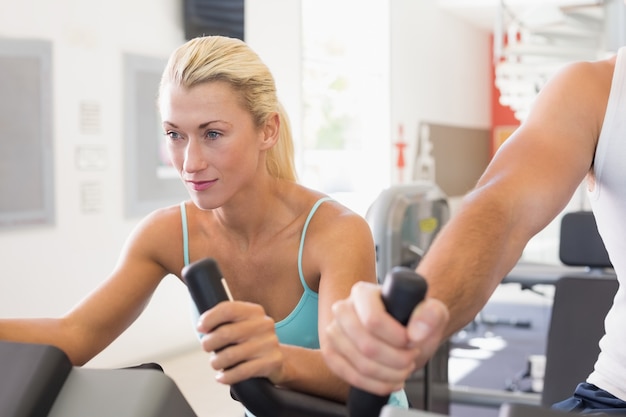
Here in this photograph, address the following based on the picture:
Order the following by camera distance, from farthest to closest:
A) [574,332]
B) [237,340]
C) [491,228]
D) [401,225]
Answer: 1. [401,225]
2. [574,332]
3. [491,228]
4. [237,340]

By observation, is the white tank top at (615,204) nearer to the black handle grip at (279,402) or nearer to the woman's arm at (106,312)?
the black handle grip at (279,402)

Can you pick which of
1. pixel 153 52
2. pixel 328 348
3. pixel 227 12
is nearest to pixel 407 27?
pixel 227 12

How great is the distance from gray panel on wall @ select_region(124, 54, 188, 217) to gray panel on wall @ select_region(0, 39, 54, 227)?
533mm

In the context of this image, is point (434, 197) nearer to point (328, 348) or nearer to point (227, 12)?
point (227, 12)

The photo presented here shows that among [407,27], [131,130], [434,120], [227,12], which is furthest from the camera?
[434,120]

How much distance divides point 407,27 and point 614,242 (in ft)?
21.9

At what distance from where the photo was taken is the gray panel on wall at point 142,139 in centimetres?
434

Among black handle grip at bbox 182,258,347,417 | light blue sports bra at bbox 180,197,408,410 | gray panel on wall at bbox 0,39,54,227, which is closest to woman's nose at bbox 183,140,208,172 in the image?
light blue sports bra at bbox 180,197,408,410

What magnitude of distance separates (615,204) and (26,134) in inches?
124

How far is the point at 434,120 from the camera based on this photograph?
834 centimetres

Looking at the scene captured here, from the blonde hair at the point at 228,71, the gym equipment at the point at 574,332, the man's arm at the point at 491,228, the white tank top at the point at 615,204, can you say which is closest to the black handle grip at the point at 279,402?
the man's arm at the point at 491,228

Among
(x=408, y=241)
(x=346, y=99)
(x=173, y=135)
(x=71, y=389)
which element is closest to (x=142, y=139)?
(x=408, y=241)

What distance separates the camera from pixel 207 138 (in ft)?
4.43

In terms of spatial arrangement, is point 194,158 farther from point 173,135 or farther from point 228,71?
point 228,71
